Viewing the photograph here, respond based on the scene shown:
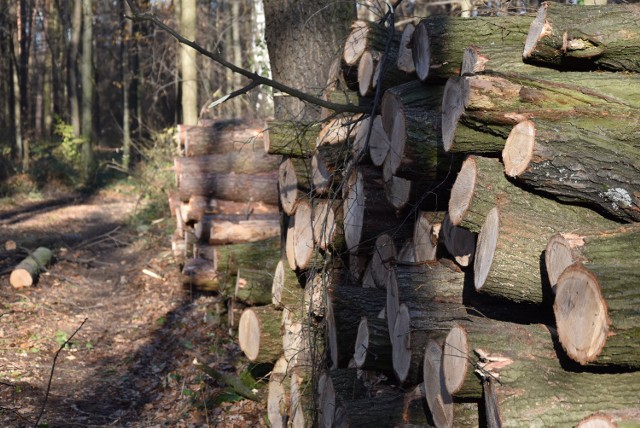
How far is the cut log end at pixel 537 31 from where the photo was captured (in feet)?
12.3

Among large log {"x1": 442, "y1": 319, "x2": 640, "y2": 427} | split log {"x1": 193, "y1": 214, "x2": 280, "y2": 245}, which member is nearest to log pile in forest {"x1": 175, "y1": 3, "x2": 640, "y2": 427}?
large log {"x1": 442, "y1": 319, "x2": 640, "y2": 427}

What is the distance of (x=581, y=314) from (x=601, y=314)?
0.37 ft

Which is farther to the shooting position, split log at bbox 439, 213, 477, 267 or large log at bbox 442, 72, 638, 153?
split log at bbox 439, 213, 477, 267

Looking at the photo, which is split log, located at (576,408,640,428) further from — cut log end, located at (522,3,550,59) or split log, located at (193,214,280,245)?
split log, located at (193,214,280,245)

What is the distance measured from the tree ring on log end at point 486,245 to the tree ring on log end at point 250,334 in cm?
254

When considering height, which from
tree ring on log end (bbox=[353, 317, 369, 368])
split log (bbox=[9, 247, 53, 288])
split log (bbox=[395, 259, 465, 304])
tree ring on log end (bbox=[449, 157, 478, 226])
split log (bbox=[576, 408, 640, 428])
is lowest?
split log (bbox=[9, 247, 53, 288])

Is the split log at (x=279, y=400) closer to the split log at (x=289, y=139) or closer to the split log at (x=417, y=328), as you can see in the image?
the split log at (x=417, y=328)

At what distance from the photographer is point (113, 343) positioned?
786 cm

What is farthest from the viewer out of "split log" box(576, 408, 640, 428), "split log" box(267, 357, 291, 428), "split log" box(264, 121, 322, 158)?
"split log" box(264, 121, 322, 158)

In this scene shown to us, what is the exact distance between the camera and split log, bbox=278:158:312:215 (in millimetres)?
5516

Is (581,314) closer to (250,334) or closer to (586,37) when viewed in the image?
(586,37)

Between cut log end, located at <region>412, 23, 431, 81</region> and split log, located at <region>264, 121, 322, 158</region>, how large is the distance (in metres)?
1.18

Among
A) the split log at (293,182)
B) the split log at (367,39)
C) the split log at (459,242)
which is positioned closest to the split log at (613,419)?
the split log at (459,242)

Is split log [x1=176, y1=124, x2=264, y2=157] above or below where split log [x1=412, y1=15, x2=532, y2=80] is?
below
